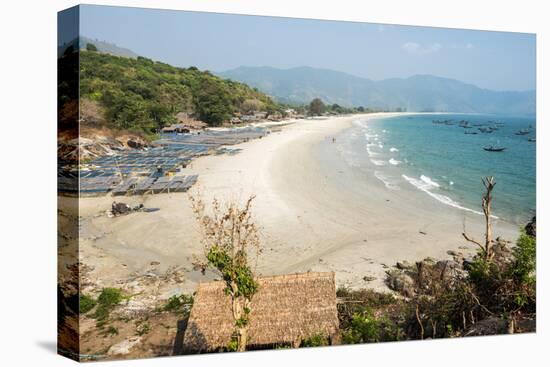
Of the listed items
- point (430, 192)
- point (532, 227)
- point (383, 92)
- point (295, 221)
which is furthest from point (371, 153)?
point (532, 227)

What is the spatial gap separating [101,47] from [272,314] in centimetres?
360

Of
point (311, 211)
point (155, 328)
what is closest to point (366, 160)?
point (311, 211)

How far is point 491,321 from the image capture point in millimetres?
7484

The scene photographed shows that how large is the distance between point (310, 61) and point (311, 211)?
2.02 meters

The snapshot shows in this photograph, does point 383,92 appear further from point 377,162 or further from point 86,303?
point 86,303

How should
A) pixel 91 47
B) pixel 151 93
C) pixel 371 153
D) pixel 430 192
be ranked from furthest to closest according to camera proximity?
1. pixel 371 153
2. pixel 430 192
3. pixel 151 93
4. pixel 91 47

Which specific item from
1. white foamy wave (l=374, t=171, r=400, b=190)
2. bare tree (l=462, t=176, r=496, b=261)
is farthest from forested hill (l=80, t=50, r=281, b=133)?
bare tree (l=462, t=176, r=496, b=261)

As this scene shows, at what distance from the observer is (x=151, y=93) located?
718 cm

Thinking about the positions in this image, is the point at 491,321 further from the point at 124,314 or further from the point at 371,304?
the point at 124,314

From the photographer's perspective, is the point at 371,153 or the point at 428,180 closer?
the point at 428,180

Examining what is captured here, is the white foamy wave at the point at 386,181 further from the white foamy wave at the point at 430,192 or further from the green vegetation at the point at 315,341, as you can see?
the green vegetation at the point at 315,341

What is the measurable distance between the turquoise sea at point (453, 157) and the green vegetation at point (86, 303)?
156 inches

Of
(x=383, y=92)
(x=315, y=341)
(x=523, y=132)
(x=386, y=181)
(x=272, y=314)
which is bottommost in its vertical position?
(x=315, y=341)

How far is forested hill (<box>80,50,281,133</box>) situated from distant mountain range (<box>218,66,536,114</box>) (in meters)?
0.24
